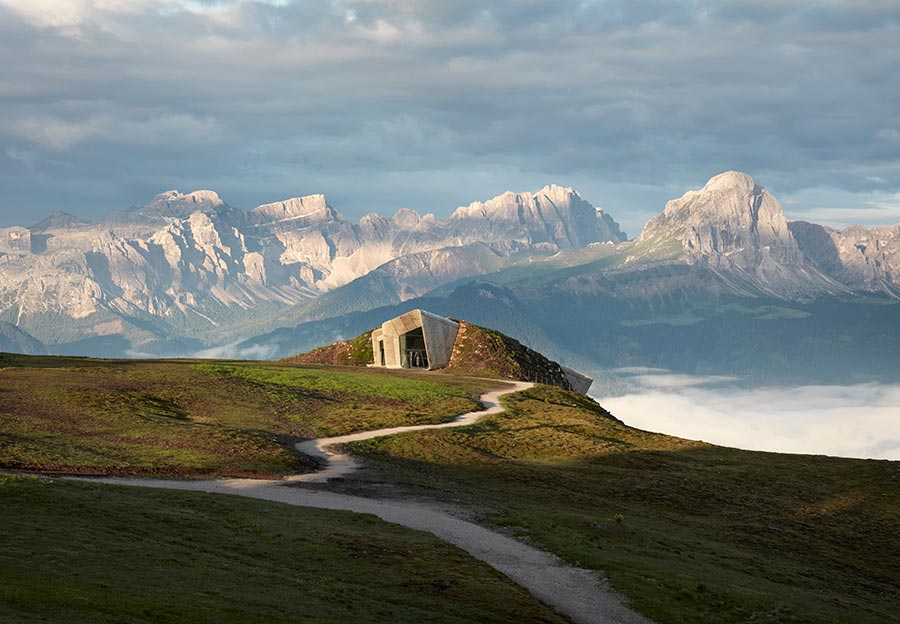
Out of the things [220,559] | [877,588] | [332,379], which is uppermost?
[332,379]

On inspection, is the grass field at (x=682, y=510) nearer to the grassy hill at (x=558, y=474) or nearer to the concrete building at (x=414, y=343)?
the grassy hill at (x=558, y=474)

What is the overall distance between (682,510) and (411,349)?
88514 mm

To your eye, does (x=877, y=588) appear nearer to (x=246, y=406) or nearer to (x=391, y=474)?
(x=391, y=474)

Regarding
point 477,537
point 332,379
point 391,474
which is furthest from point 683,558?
point 332,379

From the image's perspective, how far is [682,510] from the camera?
65562mm

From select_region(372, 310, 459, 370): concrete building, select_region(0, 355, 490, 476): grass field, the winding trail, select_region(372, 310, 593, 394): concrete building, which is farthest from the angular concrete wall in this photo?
the winding trail

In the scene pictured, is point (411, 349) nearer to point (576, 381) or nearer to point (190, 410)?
point (576, 381)

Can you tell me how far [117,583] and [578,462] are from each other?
54108 millimetres

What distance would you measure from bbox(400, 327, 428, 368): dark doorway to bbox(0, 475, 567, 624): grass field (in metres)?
102

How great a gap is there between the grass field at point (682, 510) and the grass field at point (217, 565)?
8.16 meters

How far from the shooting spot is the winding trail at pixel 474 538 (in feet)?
124

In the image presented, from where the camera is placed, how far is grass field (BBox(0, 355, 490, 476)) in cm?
5891

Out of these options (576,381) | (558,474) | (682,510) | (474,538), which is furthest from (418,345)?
(474,538)

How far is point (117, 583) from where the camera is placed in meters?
28.7
